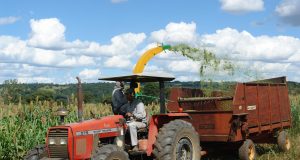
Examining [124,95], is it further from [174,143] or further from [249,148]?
[249,148]

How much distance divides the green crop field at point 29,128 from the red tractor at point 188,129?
74 cm

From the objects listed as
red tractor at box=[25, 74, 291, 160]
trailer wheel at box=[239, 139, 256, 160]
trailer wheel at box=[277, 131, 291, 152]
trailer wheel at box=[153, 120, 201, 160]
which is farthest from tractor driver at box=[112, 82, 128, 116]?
trailer wheel at box=[277, 131, 291, 152]

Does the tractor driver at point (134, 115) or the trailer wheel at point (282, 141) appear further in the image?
the trailer wheel at point (282, 141)

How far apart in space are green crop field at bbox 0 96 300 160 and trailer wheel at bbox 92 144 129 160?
1464 mm

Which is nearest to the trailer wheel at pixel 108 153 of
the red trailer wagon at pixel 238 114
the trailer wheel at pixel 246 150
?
the red trailer wagon at pixel 238 114

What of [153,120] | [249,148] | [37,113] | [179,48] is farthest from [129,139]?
[179,48]

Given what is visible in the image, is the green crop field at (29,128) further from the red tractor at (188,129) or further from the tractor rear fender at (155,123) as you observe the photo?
the tractor rear fender at (155,123)

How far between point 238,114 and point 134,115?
106 inches

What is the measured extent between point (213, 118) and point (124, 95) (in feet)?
8.35

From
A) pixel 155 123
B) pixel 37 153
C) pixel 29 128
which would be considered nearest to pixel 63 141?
pixel 37 153

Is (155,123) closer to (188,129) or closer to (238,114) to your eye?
(188,129)

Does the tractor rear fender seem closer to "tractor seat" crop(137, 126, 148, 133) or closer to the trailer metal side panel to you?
"tractor seat" crop(137, 126, 148, 133)

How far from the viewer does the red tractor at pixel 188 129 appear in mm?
7855

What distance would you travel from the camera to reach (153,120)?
897 cm
